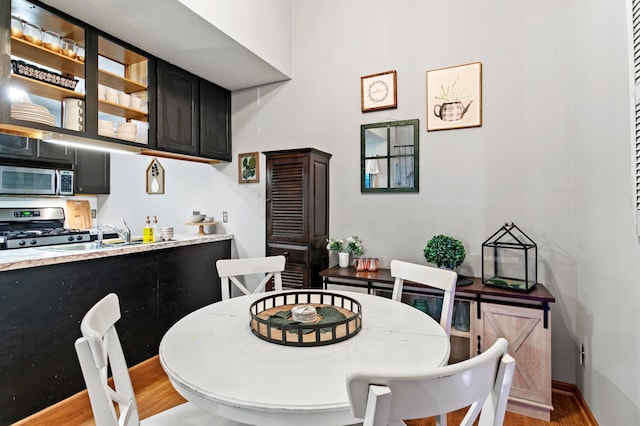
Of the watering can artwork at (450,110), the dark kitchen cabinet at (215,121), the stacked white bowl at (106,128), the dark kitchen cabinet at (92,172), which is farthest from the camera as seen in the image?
the dark kitchen cabinet at (92,172)

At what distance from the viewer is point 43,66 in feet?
7.65

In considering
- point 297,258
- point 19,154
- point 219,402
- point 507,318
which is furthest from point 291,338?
point 19,154

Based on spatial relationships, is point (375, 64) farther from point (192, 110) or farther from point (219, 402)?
point (219, 402)

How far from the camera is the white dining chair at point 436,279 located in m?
1.76

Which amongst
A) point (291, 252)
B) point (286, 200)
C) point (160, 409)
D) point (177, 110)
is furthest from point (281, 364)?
point (177, 110)

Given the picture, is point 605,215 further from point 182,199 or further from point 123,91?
point 182,199

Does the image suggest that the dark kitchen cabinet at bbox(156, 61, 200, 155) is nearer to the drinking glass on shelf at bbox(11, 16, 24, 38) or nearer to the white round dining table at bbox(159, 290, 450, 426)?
the drinking glass on shelf at bbox(11, 16, 24, 38)

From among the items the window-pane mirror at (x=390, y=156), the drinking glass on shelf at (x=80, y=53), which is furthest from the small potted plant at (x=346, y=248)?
the drinking glass on shelf at (x=80, y=53)

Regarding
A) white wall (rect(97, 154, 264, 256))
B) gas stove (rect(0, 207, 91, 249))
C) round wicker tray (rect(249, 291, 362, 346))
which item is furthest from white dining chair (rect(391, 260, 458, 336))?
gas stove (rect(0, 207, 91, 249))

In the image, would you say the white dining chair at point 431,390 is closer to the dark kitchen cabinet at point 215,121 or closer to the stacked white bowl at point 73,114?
the stacked white bowl at point 73,114

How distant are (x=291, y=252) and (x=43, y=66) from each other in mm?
2276

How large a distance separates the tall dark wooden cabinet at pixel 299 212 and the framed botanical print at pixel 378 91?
1.96 feet

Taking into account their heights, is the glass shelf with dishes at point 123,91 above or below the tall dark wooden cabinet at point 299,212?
above

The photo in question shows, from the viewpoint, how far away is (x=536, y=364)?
6.66ft
